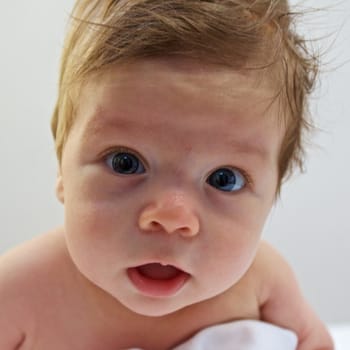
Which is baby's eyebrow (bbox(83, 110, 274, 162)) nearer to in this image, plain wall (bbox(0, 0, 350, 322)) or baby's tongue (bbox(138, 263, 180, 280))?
baby's tongue (bbox(138, 263, 180, 280))

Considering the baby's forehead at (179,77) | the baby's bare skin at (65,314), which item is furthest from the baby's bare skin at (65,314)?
the baby's forehead at (179,77)

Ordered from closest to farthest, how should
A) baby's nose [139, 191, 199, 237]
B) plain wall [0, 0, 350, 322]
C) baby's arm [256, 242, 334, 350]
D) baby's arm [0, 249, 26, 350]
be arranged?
baby's nose [139, 191, 199, 237] → baby's arm [0, 249, 26, 350] → baby's arm [256, 242, 334, 350] → plain wall [0, 0, 350, 322]

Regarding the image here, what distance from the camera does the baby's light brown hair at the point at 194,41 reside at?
2.28 ft

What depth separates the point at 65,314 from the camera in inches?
32.3

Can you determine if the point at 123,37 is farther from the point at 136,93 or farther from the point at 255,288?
the point at 255,288

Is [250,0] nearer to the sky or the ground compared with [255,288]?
nearer to the sky

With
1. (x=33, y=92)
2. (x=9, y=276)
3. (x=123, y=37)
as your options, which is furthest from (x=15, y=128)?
(x=123, y=37)

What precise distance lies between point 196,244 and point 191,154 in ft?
0.27

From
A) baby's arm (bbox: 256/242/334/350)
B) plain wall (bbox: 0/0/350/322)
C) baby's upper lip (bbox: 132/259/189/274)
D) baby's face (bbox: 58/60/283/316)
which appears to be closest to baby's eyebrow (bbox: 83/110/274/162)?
baby's face (bbox: 58/60/283/316)

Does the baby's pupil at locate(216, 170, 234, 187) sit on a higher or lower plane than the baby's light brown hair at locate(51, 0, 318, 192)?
lower

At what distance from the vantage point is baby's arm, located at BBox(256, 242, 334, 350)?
0.93 m

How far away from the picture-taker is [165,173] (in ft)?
2.30

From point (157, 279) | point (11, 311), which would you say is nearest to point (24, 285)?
point (11, 311)

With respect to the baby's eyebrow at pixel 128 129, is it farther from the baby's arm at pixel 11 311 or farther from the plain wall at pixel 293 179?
the plain wall at pixel 293 179
